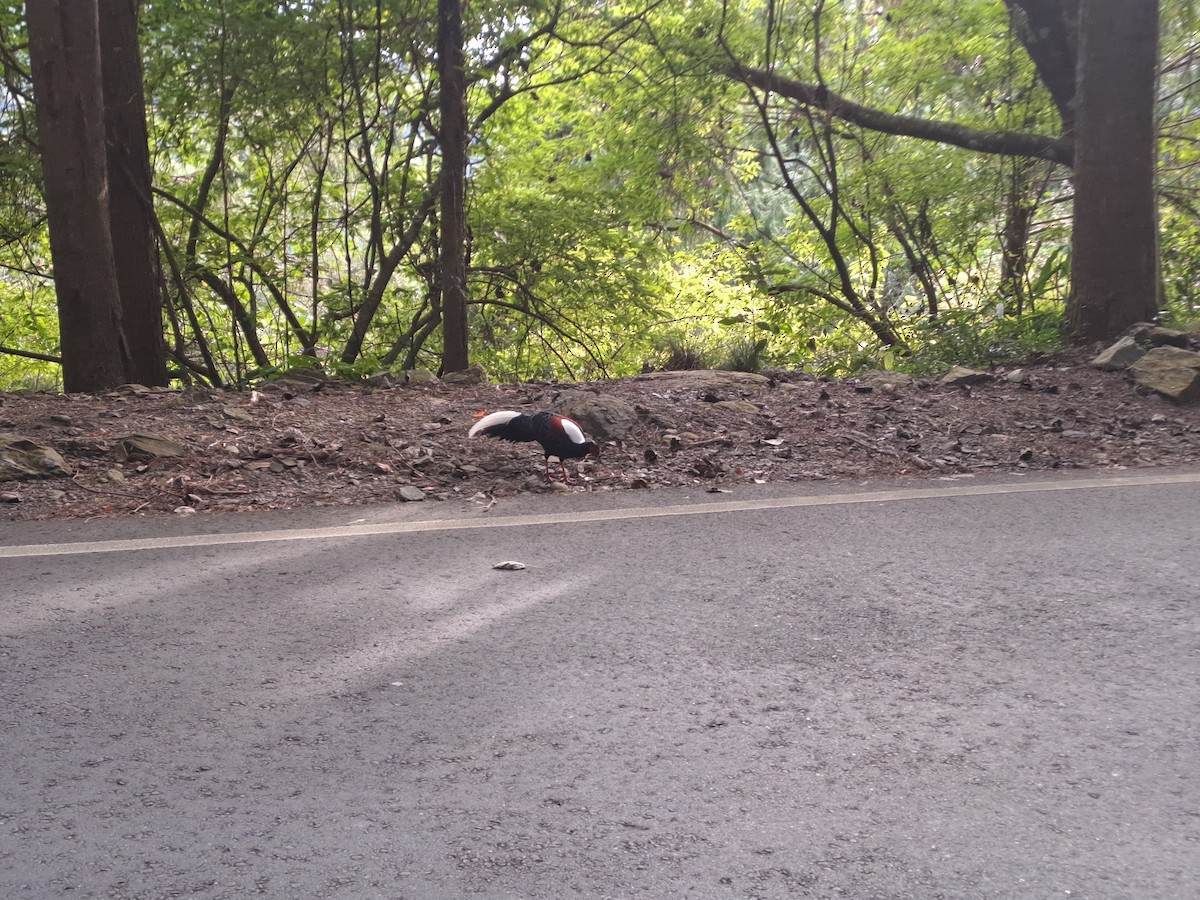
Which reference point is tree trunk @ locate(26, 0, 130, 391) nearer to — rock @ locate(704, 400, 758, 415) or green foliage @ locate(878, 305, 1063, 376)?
rock @ locate(704, 400, 758, 415)

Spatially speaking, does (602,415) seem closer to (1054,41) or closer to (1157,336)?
(1157,336)

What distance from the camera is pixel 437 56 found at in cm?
1130

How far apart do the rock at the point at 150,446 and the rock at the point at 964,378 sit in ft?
18.6

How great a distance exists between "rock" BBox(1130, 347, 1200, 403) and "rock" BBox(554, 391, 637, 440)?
146 inches

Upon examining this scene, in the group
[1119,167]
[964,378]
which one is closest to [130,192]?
[964,378]

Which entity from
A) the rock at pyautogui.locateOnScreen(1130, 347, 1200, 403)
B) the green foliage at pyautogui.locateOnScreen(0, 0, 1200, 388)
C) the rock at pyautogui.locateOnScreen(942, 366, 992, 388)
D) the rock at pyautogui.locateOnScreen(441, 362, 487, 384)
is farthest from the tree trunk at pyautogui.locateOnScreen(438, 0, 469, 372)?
the rock at pyautogui.locateOnScreen(1130, 347, 1200, 403)

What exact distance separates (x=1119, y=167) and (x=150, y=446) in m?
7.77

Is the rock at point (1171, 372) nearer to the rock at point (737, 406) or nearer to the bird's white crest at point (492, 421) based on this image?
the rock at point (737, 406)

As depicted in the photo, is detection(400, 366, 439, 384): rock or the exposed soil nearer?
the exposed soil

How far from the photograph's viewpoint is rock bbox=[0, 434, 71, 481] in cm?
573

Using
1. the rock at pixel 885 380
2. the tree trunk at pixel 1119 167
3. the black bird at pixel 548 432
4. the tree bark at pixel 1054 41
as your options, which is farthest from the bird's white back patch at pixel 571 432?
Result: the tree bark at pixel 1054 41

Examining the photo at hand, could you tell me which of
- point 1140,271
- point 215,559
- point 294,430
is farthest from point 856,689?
point 1140,271

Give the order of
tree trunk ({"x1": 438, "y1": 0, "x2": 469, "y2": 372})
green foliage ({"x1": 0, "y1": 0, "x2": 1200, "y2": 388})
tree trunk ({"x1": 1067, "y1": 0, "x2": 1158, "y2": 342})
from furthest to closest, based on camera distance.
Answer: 1. green foliage ({"x1": 0, "y1": 0, "x2": 1200, "y2": 388})
2. tree trunk ({"x1": 438, "y1": 0, "x2": 469, "y2": 372})
3. tree trunk ({"x1": 1067, "y1": 0, "x2": 1158, "y2": 342})

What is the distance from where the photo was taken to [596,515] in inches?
202
